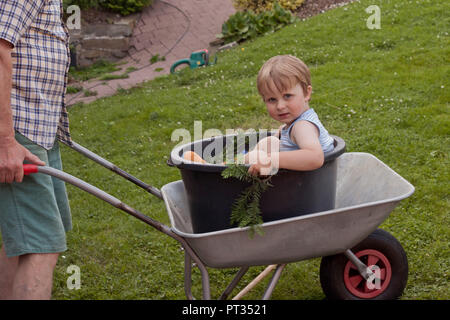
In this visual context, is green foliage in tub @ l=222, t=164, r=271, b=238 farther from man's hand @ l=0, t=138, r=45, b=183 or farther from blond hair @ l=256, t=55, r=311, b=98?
→ man's hand @ l=0, t=138, r=45, b=183

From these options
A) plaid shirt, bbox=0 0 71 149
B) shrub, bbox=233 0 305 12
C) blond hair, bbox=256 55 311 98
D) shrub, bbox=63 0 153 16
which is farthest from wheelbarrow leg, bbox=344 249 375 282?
shrub, bbox=63 0 153 16

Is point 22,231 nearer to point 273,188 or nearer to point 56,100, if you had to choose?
point 56,100

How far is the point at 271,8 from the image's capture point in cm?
862

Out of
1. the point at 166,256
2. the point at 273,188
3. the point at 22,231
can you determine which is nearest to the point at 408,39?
the point at 166,256

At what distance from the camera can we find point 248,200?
80.5 inches

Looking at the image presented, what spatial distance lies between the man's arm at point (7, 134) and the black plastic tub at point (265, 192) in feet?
1.86

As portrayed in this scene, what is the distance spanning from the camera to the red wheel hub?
2457 millimetres

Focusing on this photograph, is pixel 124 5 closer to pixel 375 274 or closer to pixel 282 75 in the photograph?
pixel 282 75

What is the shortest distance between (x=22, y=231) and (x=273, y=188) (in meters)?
0.97

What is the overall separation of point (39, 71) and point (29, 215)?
1.84 feet

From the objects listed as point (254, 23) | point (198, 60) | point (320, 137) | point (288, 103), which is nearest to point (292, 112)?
point (288, 103)

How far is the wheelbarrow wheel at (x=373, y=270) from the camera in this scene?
2.44 meters

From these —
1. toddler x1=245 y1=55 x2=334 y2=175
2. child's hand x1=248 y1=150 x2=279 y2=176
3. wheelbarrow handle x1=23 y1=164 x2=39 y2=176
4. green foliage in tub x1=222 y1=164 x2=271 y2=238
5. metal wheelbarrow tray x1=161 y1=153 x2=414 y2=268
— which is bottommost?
metal wheelbarrow tray x1=161 y1=153 x2=414 y2=268

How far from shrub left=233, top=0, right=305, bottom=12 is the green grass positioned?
1.11m
